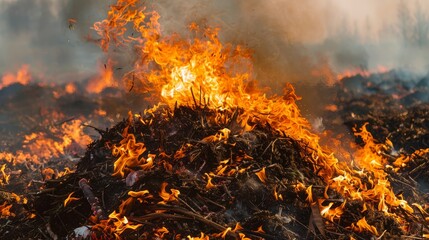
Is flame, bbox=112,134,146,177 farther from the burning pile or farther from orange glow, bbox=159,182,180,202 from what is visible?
orange glow, bbox=159,182,180,202

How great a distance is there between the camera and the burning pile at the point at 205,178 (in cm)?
609

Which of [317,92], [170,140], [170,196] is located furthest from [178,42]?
[317,92]

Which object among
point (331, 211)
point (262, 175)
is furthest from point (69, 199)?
point (331, 211)

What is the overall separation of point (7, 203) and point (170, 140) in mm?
5919

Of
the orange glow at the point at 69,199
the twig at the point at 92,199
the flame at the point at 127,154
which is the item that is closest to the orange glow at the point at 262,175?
the flame at the point at 127,154

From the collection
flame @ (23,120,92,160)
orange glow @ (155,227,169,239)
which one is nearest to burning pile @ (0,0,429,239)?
Answer: orange glow @ (155,227,169,239)

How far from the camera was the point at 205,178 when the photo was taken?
7.01 meters

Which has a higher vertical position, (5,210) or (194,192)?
(194,192)

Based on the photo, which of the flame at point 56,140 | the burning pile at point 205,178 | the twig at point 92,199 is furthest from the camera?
the flame at point 56,140

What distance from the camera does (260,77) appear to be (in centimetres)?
1440

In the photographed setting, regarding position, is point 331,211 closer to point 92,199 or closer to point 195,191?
A: point 195,191

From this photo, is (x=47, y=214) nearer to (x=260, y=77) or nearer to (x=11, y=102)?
(x=260, y=77)

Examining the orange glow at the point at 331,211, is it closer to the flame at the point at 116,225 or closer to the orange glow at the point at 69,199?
the flame at the point at 116,225

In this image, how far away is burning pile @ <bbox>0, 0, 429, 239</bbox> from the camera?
6.09m
